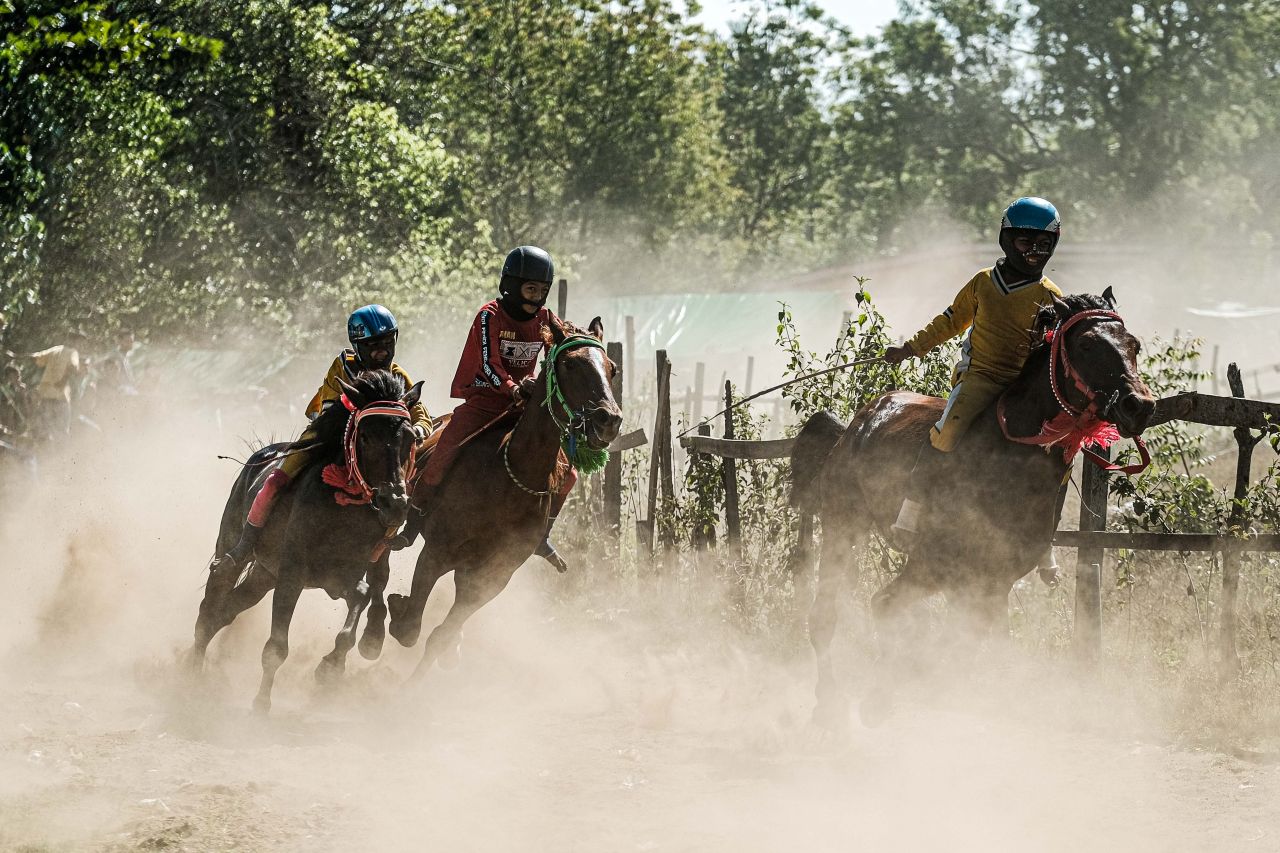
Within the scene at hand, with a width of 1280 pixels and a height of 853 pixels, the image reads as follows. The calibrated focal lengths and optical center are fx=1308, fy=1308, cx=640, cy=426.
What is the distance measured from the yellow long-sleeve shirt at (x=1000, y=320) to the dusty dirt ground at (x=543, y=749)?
78.2 inches

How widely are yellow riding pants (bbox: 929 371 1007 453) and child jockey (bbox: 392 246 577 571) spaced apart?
2485mm

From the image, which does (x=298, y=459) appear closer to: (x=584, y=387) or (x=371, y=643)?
(x=371, y=643)

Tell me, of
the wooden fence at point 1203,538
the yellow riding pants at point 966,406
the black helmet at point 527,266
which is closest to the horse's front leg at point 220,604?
the black helmet at point 527,266

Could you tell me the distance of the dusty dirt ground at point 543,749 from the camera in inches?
241

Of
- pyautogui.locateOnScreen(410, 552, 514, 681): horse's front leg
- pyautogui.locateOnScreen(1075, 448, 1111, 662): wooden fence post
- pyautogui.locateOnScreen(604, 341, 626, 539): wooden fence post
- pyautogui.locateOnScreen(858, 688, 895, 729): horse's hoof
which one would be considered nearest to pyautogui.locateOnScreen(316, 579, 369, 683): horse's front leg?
pyautogui.locateOnScreen(410, 552, 514, 681): horse's front leg

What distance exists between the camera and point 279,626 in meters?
8.12

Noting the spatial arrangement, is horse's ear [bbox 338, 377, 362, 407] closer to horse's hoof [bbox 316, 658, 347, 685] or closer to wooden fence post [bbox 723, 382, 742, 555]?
horse's hoof [bbox 316, 658, 347, 685]

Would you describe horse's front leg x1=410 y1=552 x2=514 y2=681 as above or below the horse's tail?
below

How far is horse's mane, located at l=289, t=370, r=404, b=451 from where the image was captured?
7.89 m

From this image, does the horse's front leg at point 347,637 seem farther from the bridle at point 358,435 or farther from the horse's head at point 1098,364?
the horse's head at point 1098,364

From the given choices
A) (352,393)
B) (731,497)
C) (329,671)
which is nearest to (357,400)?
(352,393)

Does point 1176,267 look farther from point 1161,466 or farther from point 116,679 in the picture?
point 116,679

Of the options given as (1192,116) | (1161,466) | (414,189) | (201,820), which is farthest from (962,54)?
(201,820)

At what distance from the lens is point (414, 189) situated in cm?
2770
